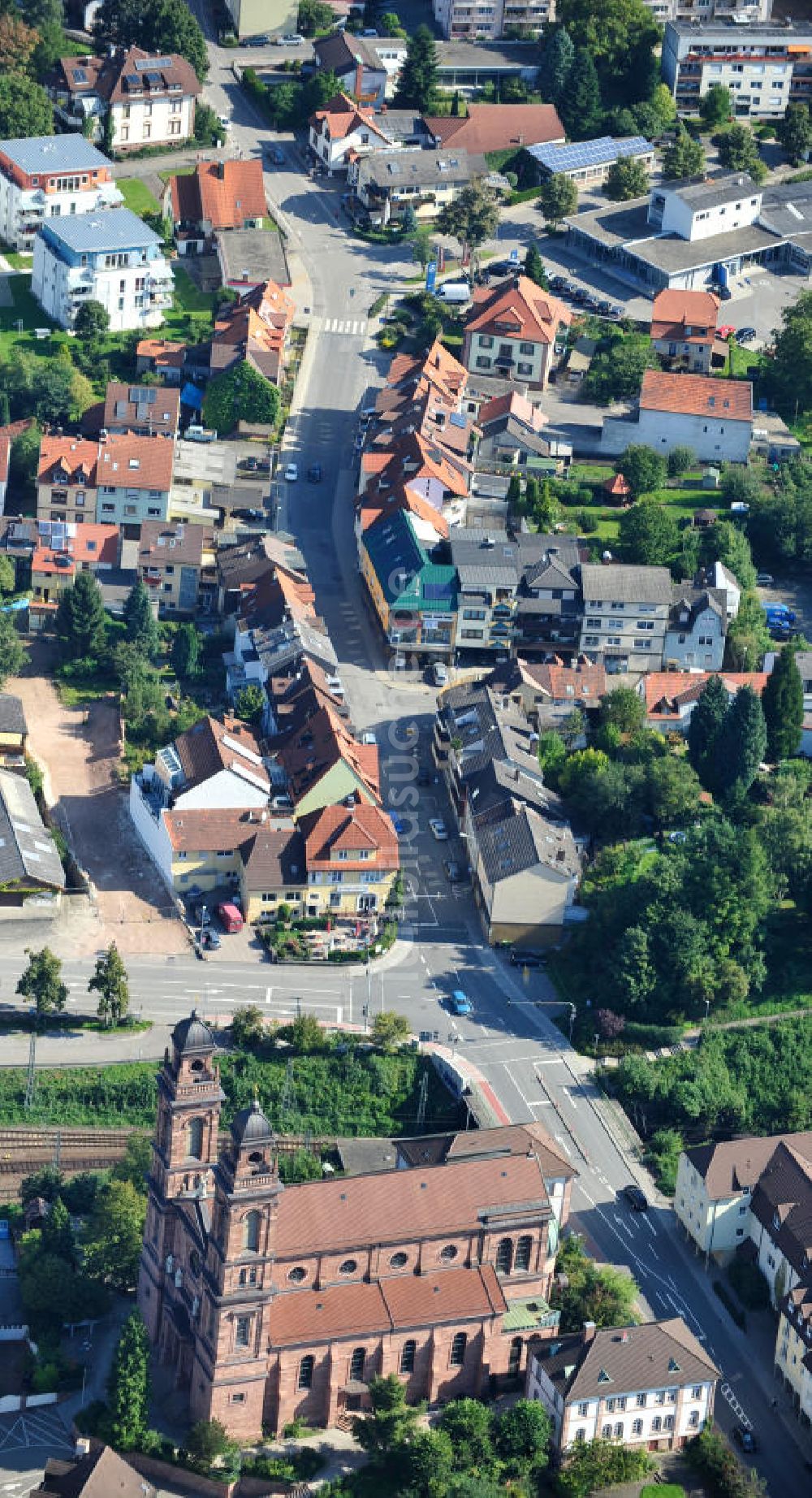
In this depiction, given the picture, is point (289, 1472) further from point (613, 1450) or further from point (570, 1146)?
point (570, 1146)

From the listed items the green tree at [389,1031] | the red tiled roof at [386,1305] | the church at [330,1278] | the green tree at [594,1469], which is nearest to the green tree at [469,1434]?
the church at [330,1278]

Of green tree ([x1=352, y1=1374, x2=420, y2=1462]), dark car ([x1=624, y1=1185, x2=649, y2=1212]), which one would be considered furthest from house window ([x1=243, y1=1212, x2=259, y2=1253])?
dark car ([x1=624, y1=1185, x2=649, y2=1212])

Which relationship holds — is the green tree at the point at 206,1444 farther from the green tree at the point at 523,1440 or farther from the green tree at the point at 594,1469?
the green tree at the point at 594,1469

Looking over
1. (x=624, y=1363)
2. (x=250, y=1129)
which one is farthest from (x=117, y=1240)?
(x=624, y=1363)

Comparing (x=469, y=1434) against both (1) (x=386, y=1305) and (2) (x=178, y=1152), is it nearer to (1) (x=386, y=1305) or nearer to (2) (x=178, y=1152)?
(1) (x=386, y=1305)

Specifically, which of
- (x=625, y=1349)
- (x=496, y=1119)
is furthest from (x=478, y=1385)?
(x=496, y=1119)

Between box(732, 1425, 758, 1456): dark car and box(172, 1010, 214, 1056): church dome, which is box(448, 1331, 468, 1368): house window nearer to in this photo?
box(732, 1425, 758, 1456): dark car
